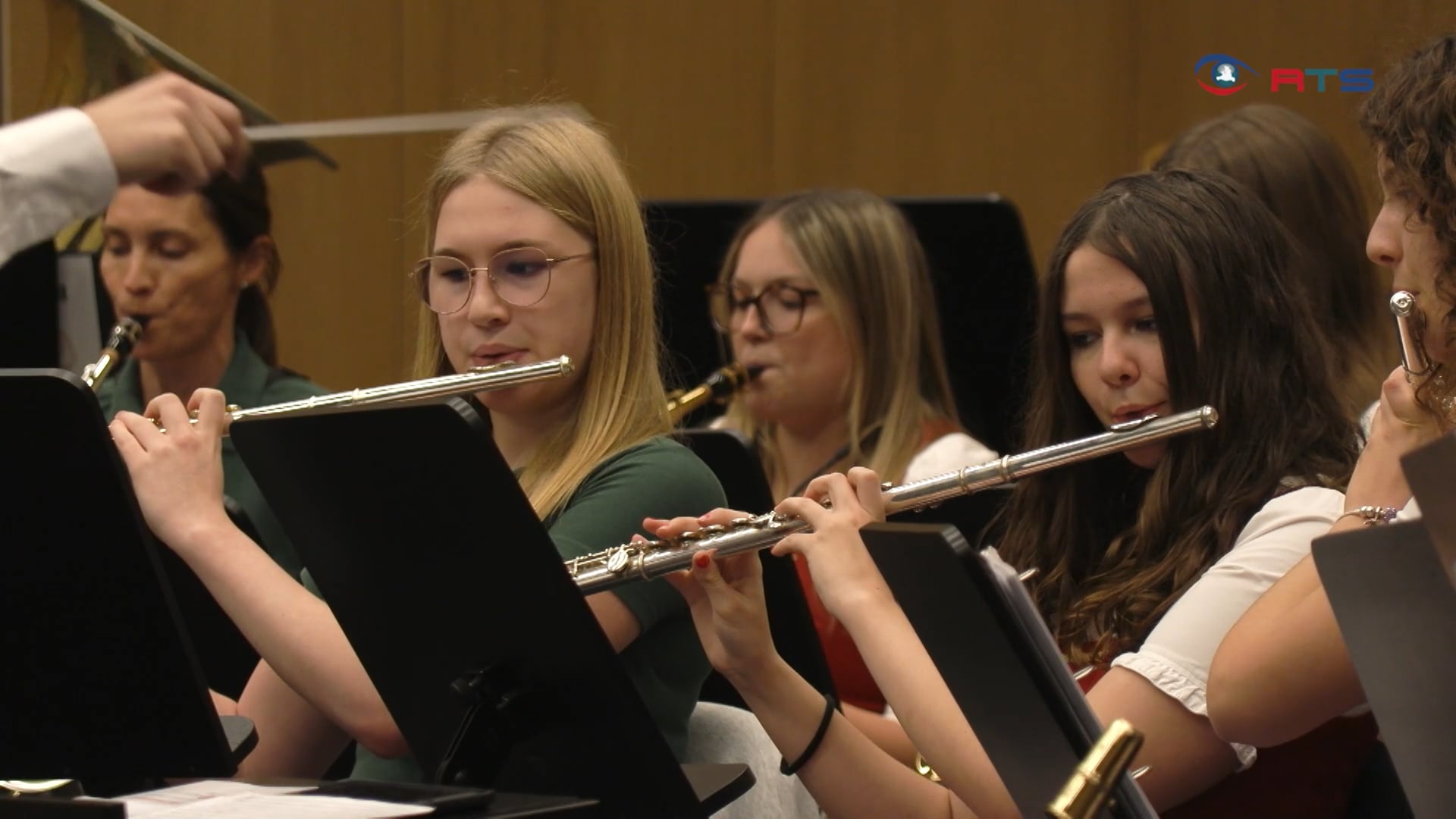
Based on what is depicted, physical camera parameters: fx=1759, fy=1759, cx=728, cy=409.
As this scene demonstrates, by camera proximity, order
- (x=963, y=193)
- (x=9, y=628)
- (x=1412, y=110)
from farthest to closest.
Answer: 1. (x=963, y=193)
2. (x=1412, y=110)
3. (x=9, y=628)

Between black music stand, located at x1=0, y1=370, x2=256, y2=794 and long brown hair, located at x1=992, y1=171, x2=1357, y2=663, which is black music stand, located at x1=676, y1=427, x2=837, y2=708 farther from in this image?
black music stand, located at x1=0, y1=370, x2=256, y2=794

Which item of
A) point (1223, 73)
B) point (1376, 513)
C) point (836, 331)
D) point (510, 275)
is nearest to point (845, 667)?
point (836, 331)

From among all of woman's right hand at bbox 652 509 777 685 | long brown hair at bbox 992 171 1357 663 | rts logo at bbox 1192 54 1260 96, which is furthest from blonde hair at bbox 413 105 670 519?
rts logo at bbox 1192 54 1260 96

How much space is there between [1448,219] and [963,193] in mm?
2335

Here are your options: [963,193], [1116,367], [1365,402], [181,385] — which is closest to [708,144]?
[963,193]

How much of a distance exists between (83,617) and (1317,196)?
1.88m

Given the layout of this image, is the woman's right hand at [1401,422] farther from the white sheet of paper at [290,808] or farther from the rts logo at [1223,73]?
the rts logo at [1223,73]

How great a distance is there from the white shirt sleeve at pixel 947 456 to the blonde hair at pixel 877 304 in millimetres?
89

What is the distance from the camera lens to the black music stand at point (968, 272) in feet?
9.82

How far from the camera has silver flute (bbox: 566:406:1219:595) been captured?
5.42ft

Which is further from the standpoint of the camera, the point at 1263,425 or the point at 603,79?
the point at 603,79

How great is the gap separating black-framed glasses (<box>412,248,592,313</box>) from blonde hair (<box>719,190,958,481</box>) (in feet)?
3.46

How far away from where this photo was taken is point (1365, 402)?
2.26 metres

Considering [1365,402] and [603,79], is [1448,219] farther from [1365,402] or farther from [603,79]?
[603,79]
